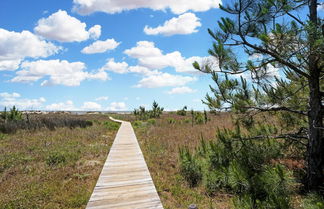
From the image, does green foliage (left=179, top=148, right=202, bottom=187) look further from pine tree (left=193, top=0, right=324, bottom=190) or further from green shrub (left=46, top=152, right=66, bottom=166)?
green shrub (left=46, top=152, right=66, bottom=166)

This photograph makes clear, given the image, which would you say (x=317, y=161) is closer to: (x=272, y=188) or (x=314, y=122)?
(x=314, y=122)

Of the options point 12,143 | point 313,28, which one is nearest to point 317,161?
point 313,28

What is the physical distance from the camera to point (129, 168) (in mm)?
Answer: 5250

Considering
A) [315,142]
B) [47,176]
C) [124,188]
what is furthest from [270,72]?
[47,176]

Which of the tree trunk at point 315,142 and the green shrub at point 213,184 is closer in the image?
the tree trunk at point 315,142

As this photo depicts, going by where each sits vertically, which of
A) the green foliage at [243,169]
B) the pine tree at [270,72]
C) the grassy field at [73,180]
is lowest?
the grassy field at [73,180]

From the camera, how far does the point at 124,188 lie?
3.97 m

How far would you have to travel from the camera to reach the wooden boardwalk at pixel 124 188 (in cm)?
336

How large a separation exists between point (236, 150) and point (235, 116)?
0.72 meters

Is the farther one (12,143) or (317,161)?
(12,143)

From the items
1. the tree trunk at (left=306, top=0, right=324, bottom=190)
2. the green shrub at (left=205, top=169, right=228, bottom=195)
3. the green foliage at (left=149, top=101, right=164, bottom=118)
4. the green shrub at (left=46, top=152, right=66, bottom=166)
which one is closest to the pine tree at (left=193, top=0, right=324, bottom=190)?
the tree trunk at (left=306, top=0, right=324, bottom=190)

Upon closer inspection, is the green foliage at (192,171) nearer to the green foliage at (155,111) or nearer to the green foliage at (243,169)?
the green foliage at (243,169)

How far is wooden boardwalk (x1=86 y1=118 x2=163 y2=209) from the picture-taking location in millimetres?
3355

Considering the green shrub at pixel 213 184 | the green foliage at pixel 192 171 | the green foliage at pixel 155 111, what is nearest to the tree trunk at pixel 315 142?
the green shrub at pixel 213 184
